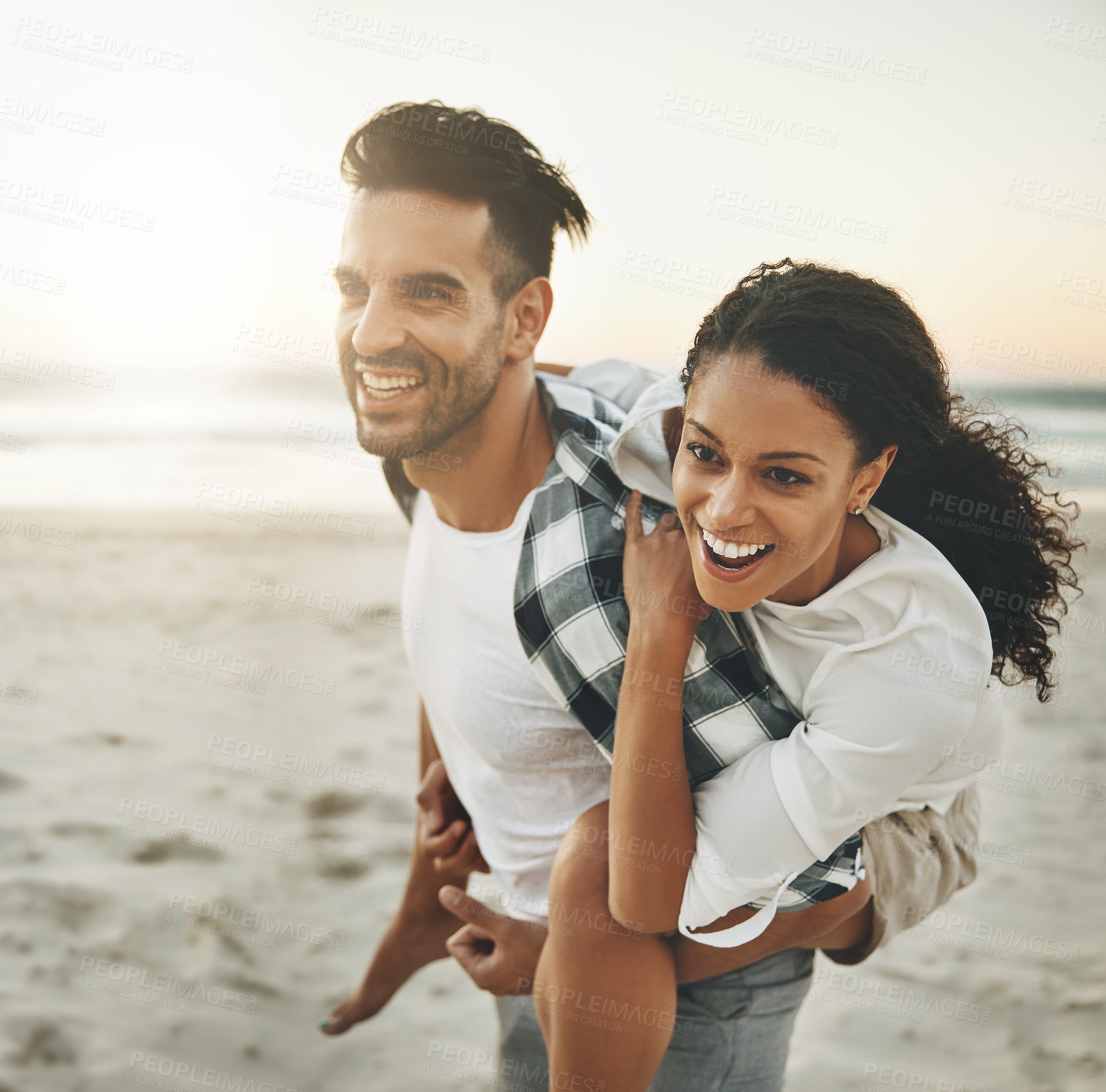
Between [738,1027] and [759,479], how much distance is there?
785 millimetres

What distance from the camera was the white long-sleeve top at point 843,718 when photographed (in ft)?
3.32

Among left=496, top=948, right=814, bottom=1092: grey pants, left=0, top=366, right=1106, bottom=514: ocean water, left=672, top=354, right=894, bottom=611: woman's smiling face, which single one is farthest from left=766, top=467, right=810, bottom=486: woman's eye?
left=0, top=366, right=1106, bottom=514: ocean water

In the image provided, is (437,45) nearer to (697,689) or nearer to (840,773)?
(697,689)

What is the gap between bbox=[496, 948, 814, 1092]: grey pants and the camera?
1326mm

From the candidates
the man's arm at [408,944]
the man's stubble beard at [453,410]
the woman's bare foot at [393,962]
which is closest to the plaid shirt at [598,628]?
the man's stubble beard at [453,410]

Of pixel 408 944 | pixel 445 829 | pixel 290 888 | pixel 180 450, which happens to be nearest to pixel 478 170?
pixel 445 829

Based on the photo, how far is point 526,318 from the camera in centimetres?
123

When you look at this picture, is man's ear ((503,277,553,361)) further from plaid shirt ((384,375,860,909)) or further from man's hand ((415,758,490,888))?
man's hand ((415,758,490,888))

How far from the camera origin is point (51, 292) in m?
2.15

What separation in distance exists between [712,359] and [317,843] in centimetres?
192

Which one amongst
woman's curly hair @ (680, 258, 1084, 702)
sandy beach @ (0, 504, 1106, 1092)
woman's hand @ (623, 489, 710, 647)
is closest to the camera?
woman's curly hair @ (680, 258, 1084, 702)

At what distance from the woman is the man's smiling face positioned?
208 millimetres

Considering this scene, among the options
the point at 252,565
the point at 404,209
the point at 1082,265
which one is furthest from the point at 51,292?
the point at 252,565

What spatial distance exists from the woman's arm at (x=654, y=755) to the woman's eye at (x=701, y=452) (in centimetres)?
11
